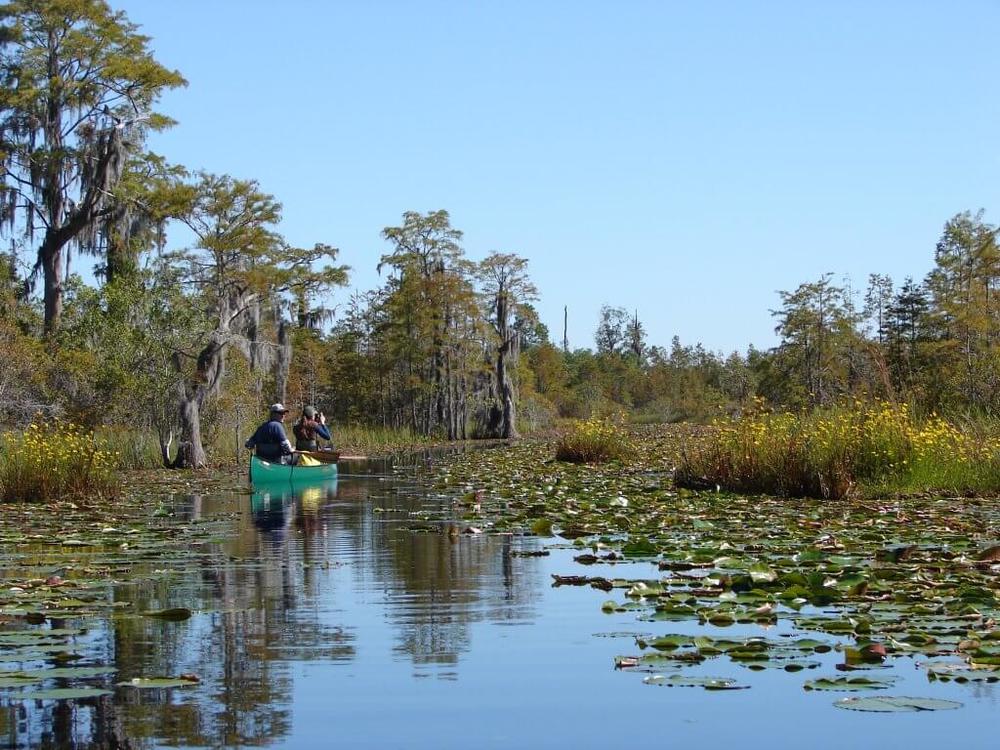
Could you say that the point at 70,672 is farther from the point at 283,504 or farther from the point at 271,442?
the point at 271,442

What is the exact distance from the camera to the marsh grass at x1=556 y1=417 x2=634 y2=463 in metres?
28.2

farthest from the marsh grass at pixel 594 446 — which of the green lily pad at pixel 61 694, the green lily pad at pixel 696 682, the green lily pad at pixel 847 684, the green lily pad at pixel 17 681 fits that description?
the green lily pad at pixel 61 694

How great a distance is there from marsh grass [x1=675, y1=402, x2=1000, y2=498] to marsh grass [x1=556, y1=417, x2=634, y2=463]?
10236mm

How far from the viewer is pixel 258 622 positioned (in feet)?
Answer: 27.2

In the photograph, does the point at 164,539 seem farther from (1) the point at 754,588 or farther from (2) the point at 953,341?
(2) the point at 953,341

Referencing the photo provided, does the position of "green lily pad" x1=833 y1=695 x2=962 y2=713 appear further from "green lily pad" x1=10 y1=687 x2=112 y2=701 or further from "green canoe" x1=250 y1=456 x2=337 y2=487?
"green canoe" x1=250 y1=456 x2=337 y2=487

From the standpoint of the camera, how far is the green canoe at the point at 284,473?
2314 cm

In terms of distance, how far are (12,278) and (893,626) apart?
119 feet

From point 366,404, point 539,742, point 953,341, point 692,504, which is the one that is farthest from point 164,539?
point 366,404

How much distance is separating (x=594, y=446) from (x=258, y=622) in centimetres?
2036

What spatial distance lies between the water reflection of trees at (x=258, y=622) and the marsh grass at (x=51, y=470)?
415cm

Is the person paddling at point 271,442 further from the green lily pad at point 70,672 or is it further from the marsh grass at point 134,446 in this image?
the green lily pad at point 70,672

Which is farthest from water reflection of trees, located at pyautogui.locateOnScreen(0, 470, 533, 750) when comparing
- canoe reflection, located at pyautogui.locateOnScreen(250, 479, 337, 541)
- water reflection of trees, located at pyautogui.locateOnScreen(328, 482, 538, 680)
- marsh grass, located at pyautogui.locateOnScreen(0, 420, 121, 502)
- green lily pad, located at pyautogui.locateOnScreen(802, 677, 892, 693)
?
marsh grass, located at pyautogui.locateOnScreen(0, 420, 121, 502)

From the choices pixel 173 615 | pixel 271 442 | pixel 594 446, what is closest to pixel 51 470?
pixel 271 442
